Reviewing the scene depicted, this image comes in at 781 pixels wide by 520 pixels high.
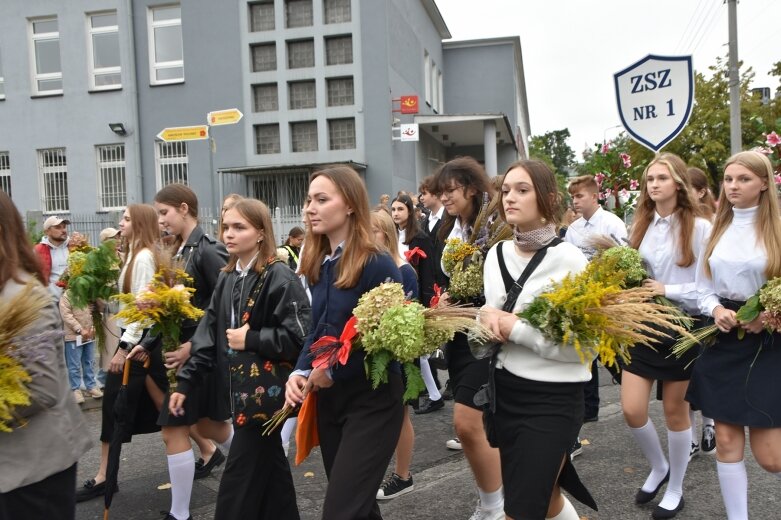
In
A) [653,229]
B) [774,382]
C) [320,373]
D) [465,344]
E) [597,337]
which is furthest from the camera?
[653,229]

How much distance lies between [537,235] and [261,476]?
6.54 ft

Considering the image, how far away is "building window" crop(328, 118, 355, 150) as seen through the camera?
21.2 meters

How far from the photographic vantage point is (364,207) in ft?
11.0

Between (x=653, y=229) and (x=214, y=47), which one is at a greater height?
(x=214, y=47)

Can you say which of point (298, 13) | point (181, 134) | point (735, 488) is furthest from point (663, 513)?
point (298, 13)

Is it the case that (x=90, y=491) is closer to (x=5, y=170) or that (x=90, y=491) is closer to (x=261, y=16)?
(x=261, y=16)

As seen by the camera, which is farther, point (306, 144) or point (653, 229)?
point (306, 144)

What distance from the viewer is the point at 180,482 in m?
4.13

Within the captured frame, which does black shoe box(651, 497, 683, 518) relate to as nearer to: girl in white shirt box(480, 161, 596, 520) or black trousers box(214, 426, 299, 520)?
girl in white shirt box(480, 161, 596, 520)

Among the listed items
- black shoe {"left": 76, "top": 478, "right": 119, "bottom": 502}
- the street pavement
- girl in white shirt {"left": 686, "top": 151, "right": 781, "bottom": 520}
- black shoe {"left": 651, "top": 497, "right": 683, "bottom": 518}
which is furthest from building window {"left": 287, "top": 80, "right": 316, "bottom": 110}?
black shoe {"left": 651, "top": 497, "right": 683, "bottom": 518}

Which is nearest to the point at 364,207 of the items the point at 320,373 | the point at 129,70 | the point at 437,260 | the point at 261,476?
the point at 320,373

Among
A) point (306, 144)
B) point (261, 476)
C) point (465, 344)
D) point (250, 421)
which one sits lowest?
point (261, 476)

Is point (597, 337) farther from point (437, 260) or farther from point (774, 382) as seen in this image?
point (437, 260)

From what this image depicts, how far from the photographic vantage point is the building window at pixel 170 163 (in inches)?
858
